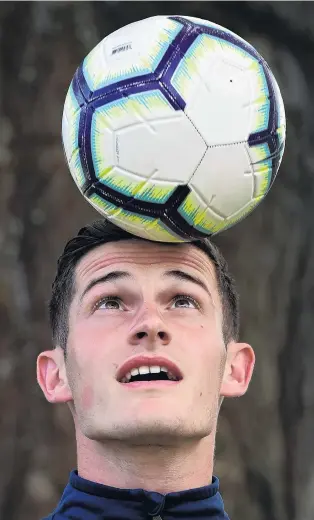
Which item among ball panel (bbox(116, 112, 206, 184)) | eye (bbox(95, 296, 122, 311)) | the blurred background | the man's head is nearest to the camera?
ball panel (bbox(116, 112, 206, 184))

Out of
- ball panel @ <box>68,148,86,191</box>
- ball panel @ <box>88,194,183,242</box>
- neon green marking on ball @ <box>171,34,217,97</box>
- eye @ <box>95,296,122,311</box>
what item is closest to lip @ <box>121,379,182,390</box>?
eye @ <box>95,296,122,311</box>

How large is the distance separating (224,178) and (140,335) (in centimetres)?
39

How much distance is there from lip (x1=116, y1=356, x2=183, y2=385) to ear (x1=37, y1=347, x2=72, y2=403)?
23 cm

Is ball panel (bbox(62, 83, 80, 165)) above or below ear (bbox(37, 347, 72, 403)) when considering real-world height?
above

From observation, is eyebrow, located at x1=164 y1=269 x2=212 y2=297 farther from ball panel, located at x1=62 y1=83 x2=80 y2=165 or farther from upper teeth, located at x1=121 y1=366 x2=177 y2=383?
ball panel, located at x1=62 y1=83 x2=80 y2=165

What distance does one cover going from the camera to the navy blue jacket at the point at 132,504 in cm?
224

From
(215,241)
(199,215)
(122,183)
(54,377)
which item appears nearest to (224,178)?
(199,215)

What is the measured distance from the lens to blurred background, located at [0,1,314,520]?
448cm

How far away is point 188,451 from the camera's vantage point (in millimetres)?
2295

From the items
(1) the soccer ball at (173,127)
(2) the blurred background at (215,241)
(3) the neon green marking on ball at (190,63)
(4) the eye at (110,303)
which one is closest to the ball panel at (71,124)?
(1) the soccer ball at (173,127)

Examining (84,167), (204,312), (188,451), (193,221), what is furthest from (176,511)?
(84,167)

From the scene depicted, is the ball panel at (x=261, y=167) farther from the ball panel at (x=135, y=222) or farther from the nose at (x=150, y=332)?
the nose at (x=150, y=332)

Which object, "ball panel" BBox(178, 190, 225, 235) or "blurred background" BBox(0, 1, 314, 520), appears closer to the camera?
"ball panel" BBox(178, 190, 225, 235)

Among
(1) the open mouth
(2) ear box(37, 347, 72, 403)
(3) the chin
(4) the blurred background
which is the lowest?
(4) the blurred background
